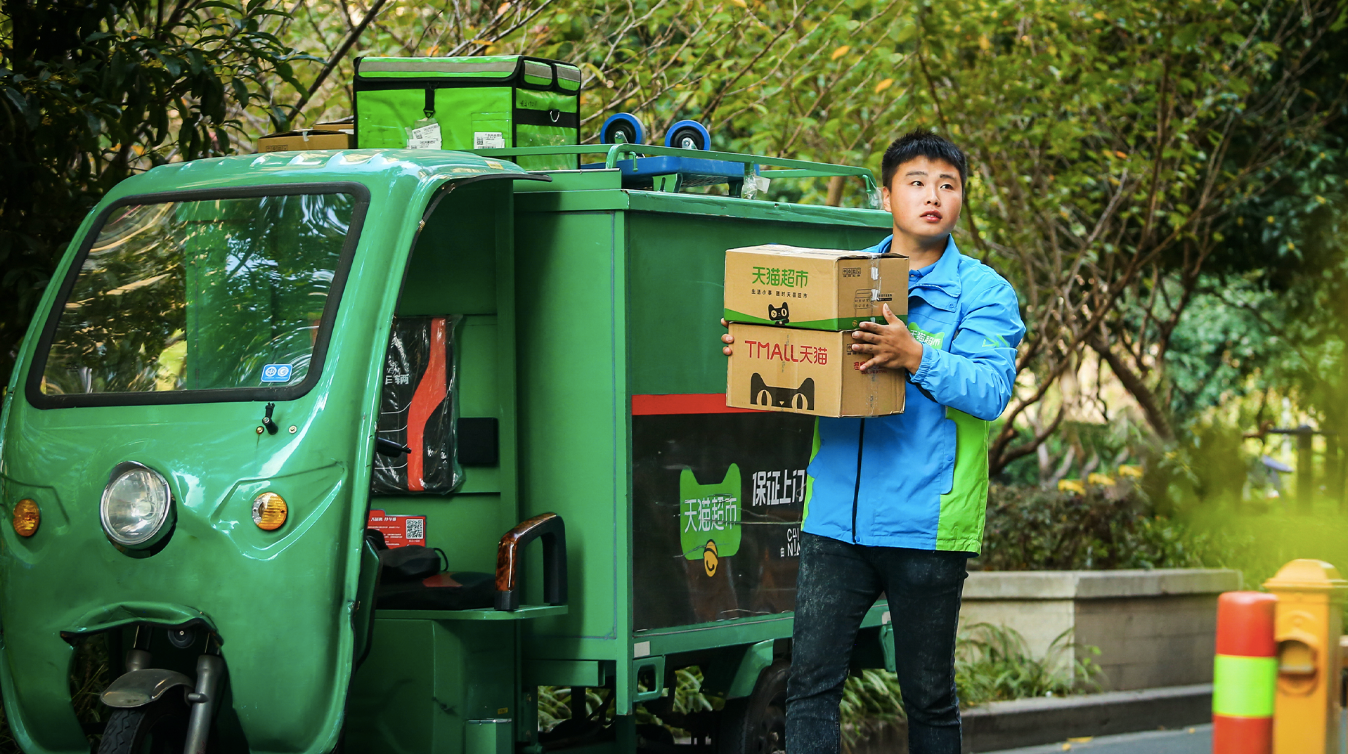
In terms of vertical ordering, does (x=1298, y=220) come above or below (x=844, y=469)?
above

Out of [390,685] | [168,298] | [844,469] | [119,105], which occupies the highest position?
[119,105]

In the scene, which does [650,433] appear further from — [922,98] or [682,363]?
[922,98]

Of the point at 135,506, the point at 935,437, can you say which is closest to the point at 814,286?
the point at 935,437

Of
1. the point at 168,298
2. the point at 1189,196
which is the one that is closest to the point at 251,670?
the point at 168,298

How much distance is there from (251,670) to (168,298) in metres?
1.21

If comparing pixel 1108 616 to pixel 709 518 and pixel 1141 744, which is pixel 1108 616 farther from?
pixel 709 518

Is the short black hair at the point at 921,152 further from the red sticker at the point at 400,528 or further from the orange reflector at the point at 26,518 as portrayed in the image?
the orange reflector at the point at 26,518

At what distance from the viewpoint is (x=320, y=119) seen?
8766mm

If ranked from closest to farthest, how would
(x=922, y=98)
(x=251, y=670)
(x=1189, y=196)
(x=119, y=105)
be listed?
(x=251, y=670), (x=119, y=105), (x=922, y=98), (x=1189, y=196)

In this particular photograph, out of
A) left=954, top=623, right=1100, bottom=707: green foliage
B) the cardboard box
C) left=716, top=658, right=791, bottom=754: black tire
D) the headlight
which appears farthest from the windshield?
left=954, top=623, right=1100, bottom=707: green foliage

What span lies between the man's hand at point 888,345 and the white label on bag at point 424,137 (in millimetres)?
2021

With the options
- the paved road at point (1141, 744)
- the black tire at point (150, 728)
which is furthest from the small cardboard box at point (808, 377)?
the paved road at point (1141, 744)

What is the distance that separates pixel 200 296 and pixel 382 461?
32.8 inches

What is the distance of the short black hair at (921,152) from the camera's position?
4723 mm
